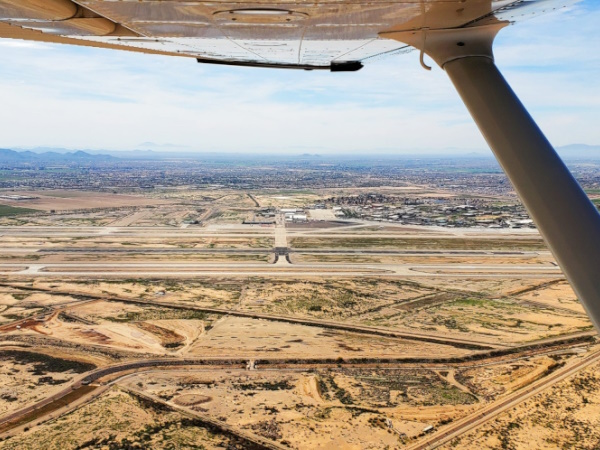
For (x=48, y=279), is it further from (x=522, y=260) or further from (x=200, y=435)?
(x=522, y=260)

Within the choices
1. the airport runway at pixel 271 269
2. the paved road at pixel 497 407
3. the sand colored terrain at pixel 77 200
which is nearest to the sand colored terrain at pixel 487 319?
the paved road at pixel 497 407

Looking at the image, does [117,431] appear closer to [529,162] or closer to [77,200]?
Result: [529,162]

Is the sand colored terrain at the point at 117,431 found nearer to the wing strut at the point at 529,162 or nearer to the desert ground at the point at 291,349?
the desert ground at the point at 291,349

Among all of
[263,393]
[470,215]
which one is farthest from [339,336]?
[470,215]

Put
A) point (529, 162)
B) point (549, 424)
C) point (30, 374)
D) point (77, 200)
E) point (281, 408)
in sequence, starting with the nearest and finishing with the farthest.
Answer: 1. point (529, 162)
2. point (549, 424)
3. point (281, 408)
4. point (30, 374)
5. point (77, 200)

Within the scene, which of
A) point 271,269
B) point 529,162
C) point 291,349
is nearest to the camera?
point 529,162

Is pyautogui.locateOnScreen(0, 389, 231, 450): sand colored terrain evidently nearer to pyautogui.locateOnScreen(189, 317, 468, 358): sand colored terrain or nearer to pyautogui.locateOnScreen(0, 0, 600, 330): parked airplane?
pyautogui.locateOnScreen(189, 317, 468, 358): sand colored terrain

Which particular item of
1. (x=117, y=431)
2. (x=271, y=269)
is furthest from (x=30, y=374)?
(x=271, y=269)
